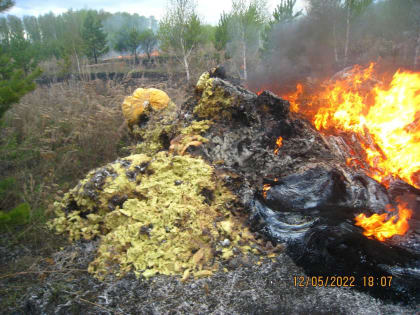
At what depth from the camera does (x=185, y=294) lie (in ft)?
8.85

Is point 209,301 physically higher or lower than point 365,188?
lower

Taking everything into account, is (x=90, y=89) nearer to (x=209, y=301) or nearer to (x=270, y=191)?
(x=270, y=191)

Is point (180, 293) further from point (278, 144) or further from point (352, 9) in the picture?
point (352, 9)

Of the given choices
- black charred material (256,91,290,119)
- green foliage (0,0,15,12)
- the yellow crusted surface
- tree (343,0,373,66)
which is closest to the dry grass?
the yellow crusted surface

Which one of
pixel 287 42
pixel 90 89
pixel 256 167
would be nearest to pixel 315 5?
pixel 287 42

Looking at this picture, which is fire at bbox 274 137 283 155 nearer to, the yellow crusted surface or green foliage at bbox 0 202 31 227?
the yellow crusted surface

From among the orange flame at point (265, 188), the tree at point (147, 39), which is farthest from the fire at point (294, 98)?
the tree at point (147, 39)

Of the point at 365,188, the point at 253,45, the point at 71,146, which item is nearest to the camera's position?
the point at 365,188

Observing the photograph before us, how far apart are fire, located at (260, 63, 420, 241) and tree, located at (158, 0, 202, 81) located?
11849mm

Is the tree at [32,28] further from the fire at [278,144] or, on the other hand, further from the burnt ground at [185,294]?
the burnt ground at [185,294]

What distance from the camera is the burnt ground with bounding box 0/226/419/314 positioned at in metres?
2.52

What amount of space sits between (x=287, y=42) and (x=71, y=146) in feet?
45.7

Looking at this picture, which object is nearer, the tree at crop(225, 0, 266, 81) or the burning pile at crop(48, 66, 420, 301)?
the burning pile at crop(48, 66, 420, 301)

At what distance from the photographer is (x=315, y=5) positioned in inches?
658
